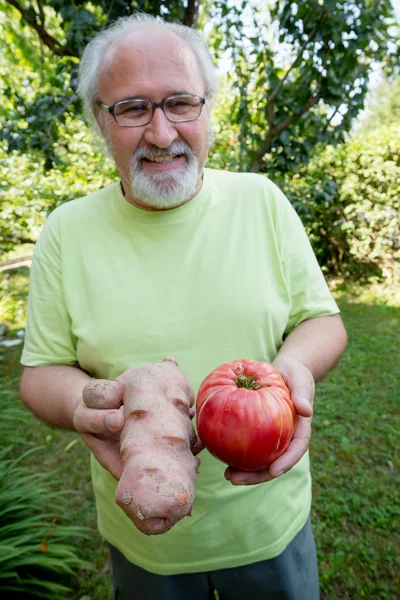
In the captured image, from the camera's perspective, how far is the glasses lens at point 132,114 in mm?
1608

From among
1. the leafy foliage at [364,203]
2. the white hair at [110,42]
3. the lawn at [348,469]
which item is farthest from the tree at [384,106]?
the white hair at [110,42]

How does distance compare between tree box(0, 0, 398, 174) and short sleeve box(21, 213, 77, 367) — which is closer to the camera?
short sleeve box(21, 213, 77, 367)

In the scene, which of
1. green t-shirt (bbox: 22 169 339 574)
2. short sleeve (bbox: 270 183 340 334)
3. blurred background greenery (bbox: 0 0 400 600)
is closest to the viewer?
green t-shirt (bbox: 22 169 339 574)

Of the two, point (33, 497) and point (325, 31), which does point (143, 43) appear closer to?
point (325, 31)

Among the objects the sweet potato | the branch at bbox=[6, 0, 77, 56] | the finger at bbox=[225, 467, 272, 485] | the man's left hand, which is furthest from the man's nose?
the branch at bbox=[6, 0, 77, 56]

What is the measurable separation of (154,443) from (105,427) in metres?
0.15

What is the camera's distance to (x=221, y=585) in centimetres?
166

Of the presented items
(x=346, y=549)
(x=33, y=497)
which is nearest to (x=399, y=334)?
(x=346, y=549)

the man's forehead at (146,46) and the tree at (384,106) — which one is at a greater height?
the man's forehead at (146,46)

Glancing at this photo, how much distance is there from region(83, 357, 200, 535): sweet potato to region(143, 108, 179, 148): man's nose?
0.81m

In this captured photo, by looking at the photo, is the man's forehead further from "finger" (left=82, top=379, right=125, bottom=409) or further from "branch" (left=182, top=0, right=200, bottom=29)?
"branch" (left=182, top=0, right=200, bottom=29)

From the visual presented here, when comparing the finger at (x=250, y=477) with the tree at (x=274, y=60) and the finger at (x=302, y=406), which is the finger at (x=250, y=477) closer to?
the finger at (x=302, y=406)

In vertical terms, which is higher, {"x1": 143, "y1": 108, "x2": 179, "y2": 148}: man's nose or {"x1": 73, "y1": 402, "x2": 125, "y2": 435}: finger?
{"x1": 143, "y1": 108, "x2": 179, "y2": 148}: man's nose

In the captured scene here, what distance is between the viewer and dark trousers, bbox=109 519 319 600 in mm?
1628
